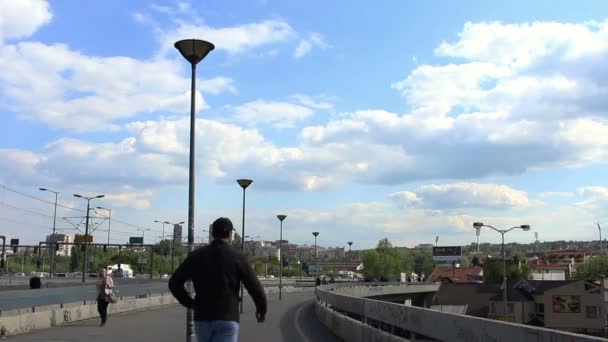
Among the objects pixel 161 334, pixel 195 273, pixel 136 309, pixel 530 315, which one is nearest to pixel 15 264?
pixel 530 315

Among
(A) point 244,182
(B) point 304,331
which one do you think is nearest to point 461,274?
(A) point 244,182

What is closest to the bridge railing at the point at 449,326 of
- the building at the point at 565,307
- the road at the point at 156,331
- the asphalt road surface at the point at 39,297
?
the road at the point at 156,331

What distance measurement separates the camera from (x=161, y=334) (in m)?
16.5

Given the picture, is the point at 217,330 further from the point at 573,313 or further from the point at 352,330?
the point at 573,313

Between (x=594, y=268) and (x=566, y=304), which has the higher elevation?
(x=594, y=268)

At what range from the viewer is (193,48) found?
11805mm

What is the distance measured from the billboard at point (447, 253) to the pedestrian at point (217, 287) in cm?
15086

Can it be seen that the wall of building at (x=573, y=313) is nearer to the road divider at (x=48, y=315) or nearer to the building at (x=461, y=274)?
the building at (x=461, y=274)

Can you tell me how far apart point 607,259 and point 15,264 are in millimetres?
145092

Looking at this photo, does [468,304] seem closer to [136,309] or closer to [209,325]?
[136,309]

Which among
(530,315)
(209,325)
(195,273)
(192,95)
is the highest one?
(192,95)

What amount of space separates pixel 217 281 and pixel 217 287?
2.0 inches

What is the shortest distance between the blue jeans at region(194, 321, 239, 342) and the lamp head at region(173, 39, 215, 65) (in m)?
7.31

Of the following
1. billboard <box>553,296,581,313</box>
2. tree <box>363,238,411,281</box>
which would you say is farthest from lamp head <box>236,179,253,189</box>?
tree <box>363,238,411,281</box>
